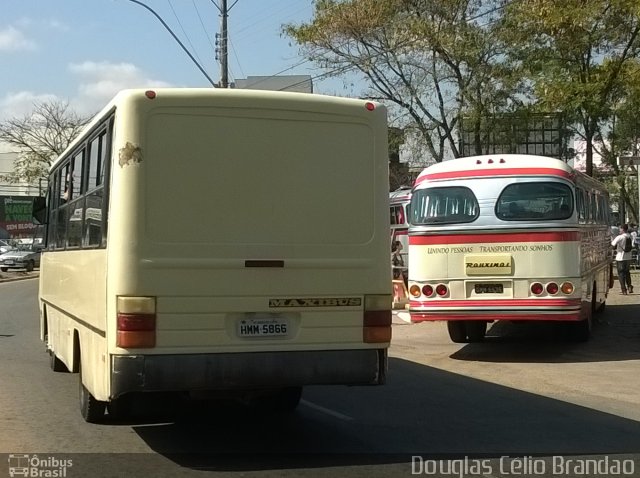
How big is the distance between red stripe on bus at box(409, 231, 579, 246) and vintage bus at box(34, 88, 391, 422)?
20.2 feet

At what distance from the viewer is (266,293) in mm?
6949

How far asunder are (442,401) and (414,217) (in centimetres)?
490

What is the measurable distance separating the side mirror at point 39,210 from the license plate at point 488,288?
6.62 meters

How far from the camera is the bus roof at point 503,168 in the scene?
529 inches

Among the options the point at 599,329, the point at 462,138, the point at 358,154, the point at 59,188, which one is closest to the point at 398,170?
the point at 462,138

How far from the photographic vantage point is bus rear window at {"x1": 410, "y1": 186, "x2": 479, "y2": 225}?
1360 centimetres

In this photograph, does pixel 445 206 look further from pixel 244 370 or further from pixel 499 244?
pixel 244 370

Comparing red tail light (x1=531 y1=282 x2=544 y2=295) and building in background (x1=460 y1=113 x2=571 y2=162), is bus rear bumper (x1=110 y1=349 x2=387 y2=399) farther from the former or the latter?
building in background (x1=460 y1=113 x2=571 y2=162)

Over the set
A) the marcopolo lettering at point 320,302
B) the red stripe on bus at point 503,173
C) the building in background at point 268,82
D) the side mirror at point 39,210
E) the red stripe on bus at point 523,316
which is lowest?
the red stripe on bus at point 523,316

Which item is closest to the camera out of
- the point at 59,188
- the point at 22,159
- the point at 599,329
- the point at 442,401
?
the point at 442,401

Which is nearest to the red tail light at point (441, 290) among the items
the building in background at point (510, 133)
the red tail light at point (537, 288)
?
the red tail light at point (537, 288)

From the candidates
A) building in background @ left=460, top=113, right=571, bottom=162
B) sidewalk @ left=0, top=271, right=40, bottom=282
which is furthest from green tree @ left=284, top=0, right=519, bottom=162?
sidewalk @ left=0, top=271, right=40, bottom=282

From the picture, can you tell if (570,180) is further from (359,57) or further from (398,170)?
(398,170)

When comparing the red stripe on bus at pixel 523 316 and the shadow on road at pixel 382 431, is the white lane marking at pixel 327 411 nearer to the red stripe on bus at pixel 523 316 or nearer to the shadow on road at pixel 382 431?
the shadow on road at pixel 382 431
